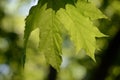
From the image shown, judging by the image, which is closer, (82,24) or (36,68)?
(82,24)

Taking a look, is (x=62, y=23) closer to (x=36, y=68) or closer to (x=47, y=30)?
(x=47, y=30)

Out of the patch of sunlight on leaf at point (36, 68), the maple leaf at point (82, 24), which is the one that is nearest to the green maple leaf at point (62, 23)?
the maple leaf at point (82, 24)

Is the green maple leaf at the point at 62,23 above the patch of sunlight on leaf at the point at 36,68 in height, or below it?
above

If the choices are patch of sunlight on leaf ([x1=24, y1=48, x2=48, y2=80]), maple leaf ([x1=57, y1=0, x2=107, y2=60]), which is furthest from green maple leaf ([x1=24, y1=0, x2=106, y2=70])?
patch of sunlight on leaf ([x1=24, y1=48, x2=48, y2=80])

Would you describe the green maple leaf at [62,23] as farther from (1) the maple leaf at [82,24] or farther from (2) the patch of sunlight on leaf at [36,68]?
(2) the patch of sunlight on leaf at [36,68]

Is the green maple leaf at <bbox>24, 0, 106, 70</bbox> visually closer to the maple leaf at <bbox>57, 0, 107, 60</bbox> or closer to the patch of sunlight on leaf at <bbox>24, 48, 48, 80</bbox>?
the maple leaf at <bbox>57, 0, 107, 60</bbox>

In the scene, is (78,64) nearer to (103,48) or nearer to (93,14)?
(103,48)

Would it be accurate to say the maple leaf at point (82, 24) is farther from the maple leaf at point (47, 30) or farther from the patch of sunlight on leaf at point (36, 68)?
the patch of sunlight on leaf at point (36, 68)

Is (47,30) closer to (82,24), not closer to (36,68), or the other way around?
(82,24)

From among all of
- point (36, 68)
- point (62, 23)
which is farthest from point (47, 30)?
point (36, 68)

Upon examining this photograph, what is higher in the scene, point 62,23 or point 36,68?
point 62,23

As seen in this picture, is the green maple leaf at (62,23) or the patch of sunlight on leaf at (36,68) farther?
the patch of sunlight on leaf at (36,68)
